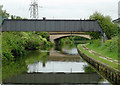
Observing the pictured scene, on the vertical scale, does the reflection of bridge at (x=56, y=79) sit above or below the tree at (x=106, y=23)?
below

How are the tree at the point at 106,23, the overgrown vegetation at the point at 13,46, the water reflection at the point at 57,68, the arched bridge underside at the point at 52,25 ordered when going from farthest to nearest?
the tree at the point at 106,23 < the arched bridge underside at the point at 52,25 < the overgrown vegetation at the point at 13,46 < the water reflection at the point at 57,68

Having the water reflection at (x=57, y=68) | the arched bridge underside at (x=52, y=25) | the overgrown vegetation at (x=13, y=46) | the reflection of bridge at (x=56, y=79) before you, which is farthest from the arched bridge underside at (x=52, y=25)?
the reflection of bridge at (x=56, y=79)

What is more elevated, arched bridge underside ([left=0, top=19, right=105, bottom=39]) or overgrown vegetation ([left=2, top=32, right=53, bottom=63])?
arched bridge underside ([left=0, top=19, right=105, bottom=39])

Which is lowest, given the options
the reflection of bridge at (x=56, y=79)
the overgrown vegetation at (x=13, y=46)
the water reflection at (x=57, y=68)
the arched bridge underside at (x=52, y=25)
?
the reflection of bridge at (x=56, y=79)

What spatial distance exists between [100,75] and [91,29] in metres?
14.2

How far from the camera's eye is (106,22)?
3434cm

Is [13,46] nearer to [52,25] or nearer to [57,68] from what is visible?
[52,25]

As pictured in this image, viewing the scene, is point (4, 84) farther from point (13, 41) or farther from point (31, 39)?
point (31, 39)

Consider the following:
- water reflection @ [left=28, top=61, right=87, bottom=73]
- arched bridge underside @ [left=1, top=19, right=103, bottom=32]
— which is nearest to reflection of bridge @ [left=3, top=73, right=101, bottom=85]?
water reflection @ [left=28, top=61, right=87, bottom=73]

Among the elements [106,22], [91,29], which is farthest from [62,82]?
[106,22]

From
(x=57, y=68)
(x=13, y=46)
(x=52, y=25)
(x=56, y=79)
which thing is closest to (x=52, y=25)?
(x=52, y=25)

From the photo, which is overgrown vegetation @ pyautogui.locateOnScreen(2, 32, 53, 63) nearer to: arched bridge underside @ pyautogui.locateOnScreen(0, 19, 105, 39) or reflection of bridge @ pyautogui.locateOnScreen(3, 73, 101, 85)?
arched bridge underside @ pyautogui.locateOnScreen(0, 19, 105, 39)

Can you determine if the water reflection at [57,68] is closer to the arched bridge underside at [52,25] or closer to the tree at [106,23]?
the arched bridge underside at [52,25]

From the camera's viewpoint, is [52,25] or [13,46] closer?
[13,46]
